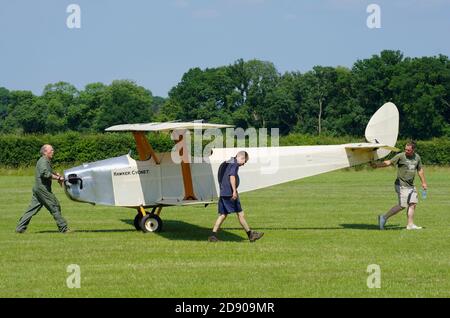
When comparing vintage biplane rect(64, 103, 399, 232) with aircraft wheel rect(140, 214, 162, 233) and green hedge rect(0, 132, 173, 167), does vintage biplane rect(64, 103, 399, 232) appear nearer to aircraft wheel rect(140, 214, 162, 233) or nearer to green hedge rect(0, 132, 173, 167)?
aircraft wheel rect(140, 214, 162, 233)

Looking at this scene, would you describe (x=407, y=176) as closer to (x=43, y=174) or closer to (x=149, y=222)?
(x=149, y=222)

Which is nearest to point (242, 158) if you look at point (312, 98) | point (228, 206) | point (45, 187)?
point (228, 206)

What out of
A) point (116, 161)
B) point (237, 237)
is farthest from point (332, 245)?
point (116, 161)

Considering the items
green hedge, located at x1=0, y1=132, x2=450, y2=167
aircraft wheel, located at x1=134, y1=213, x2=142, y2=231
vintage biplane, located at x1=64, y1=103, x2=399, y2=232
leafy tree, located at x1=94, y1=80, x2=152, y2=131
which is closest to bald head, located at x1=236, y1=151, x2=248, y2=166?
vintage biplane, located at x1=64, y1=103, x2=399, y2=232

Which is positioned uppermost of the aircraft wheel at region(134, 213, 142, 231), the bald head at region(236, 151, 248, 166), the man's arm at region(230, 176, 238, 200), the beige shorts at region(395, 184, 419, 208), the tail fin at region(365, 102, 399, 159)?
the tail fin at region(365, 102, 399, 159)

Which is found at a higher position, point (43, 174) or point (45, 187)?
point (43, 174)

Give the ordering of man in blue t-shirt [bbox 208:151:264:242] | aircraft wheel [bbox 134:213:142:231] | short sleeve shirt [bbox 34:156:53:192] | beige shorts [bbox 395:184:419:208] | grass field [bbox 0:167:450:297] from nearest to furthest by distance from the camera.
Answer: grass field [bbox 0:167:450:297]
man in blue t-shirt [bbox 208:151:264:242]
short sleeve shirt [bbox 34:156:53:192]
beige shorts [bbox 395:184:419:208]
aircraft wheel [bbox 134:213:142:231]

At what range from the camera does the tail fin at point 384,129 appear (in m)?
17.2

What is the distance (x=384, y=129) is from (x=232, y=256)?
20.1ft

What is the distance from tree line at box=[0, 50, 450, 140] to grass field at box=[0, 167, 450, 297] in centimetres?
6498

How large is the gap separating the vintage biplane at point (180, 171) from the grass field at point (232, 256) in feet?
2.62

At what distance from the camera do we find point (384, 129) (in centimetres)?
1730

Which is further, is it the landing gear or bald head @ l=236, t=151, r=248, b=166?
the landing gear

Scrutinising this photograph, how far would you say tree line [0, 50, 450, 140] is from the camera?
3356 inches
